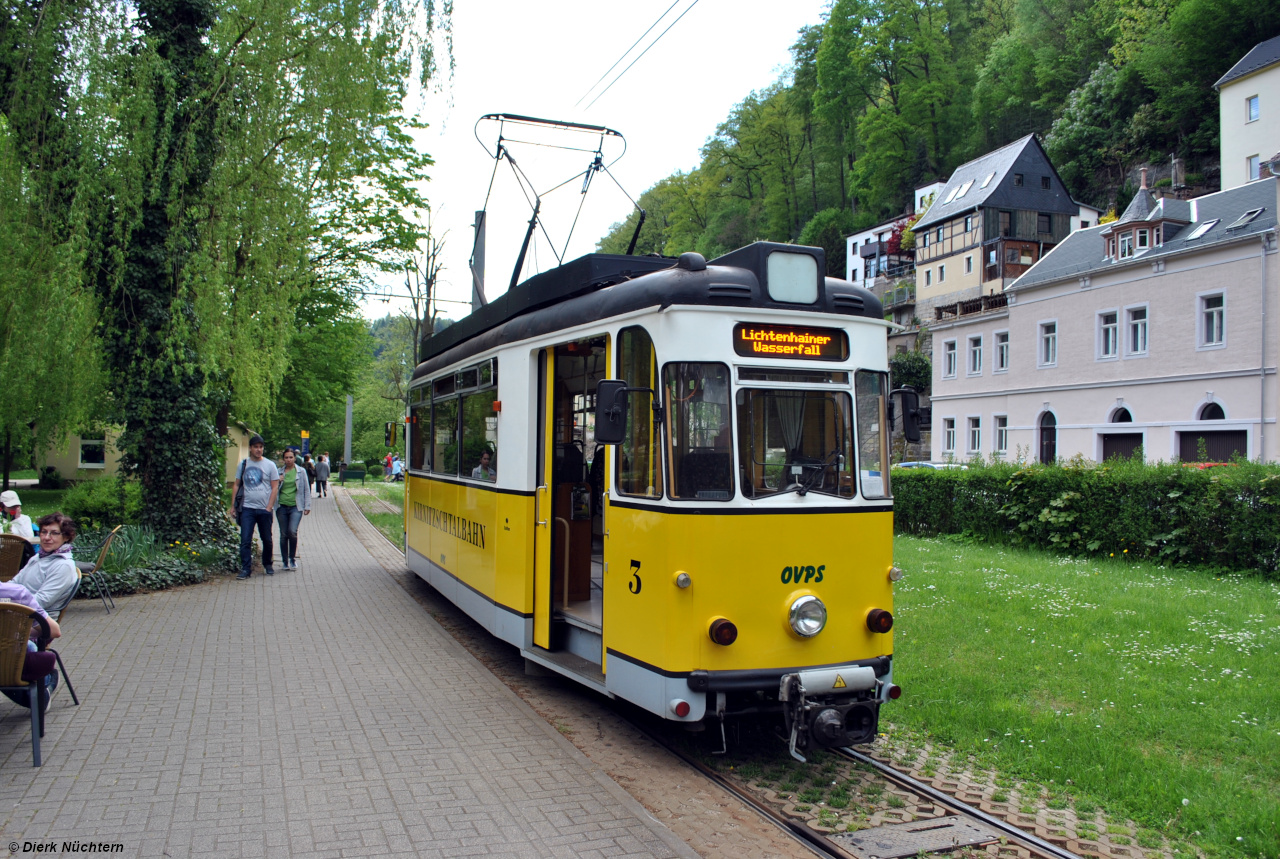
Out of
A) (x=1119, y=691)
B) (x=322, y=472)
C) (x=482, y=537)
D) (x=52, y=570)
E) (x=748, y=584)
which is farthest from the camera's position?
(x=322, y=472)

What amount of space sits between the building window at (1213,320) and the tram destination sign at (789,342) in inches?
1183

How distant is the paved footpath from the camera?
4.58 meters

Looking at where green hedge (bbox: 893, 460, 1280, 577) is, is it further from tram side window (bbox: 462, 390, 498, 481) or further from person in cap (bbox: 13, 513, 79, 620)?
person in cap (bbox: 13, 513, 79, 620)

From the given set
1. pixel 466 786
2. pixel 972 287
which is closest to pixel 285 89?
pixel 466 786

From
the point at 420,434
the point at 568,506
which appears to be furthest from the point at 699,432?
the point at 420,434

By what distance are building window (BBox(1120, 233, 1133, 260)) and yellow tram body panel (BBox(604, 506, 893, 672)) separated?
3384cm

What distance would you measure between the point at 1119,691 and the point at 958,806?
2683 mm

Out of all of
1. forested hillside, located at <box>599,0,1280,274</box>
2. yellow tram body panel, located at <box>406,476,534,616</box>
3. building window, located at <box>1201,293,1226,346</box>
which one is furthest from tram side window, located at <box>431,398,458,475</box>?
forested hillside, located at <box>599,0,1280,274</box>

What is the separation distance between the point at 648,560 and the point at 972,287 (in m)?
56.7

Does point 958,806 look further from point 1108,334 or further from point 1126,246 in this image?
point 1126,246

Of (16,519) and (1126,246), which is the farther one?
(1126,246)

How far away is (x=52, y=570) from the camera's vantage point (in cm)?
661

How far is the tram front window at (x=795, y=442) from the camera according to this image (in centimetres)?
576

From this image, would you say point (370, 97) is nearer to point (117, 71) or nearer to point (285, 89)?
point (285, 89)
